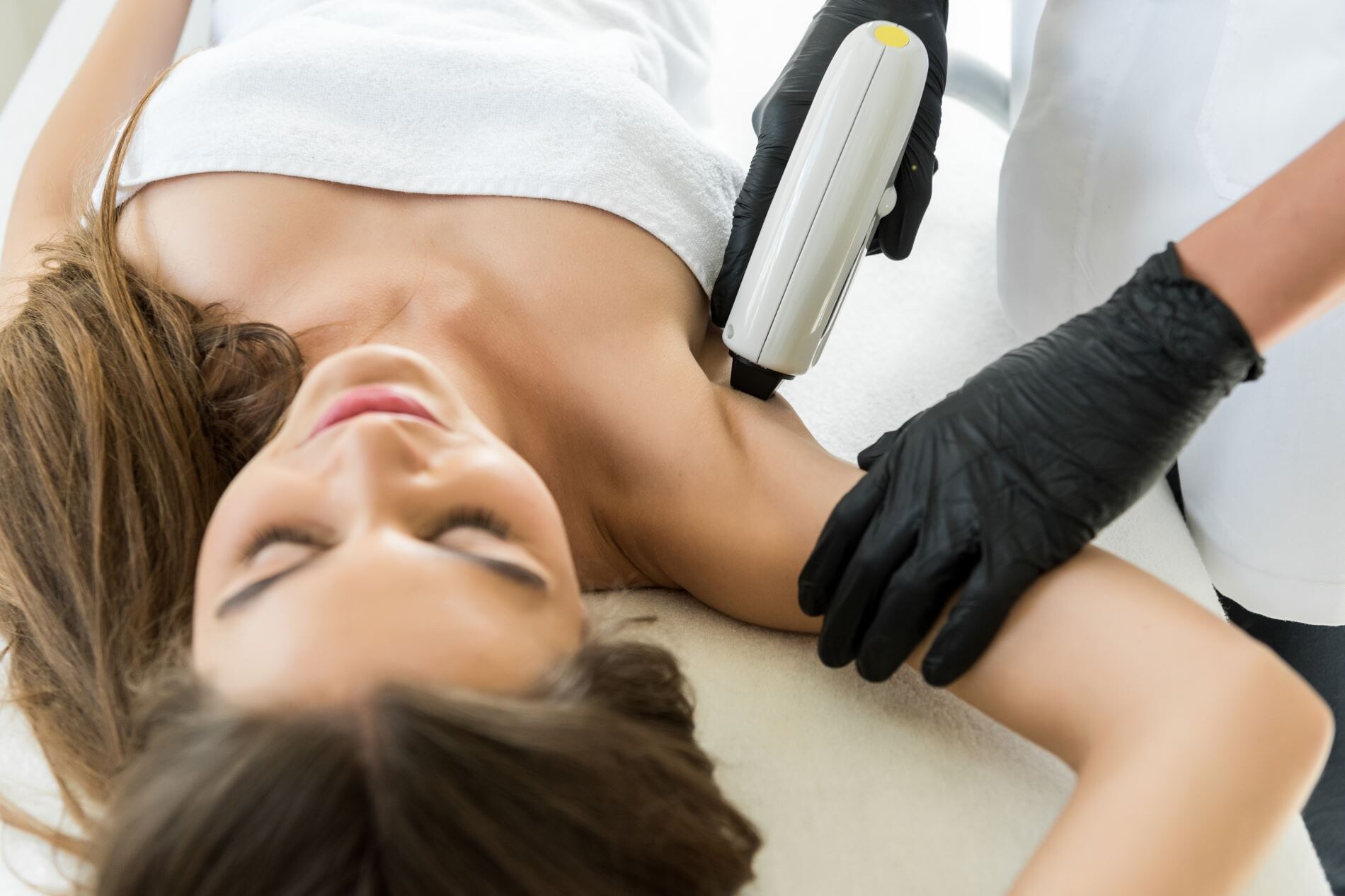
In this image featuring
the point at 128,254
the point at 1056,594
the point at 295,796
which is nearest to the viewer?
the point at 295,796

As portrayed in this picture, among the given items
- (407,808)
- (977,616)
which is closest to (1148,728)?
(977,616)

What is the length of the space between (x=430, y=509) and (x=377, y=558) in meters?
0.06

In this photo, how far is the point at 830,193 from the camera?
890 mm

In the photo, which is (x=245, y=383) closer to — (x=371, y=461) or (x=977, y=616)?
(x=371, y=461)

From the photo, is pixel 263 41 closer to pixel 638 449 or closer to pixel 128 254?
pixel 128 254

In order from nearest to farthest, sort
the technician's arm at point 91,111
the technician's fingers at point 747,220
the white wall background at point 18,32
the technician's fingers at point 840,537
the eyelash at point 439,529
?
1. the eyelash at point 439,529
2. the technician's fingers at point 840,537
3. the technician's fingers at point 747,220
4. the technician's arm at point 91,111
5. the white wall background at point 18,32

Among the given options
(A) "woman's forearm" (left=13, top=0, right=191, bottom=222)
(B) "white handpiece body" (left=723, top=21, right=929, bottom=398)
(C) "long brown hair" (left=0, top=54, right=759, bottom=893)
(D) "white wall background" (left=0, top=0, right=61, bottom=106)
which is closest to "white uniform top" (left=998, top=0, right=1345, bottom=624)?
(B) "white handpiece body" (left=723, top=21, right=929, bottom=398)

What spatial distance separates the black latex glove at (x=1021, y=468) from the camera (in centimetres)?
75

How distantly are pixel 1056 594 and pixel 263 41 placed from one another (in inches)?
35.1

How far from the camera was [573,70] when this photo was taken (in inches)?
40.6

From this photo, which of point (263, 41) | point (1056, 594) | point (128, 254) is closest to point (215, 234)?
point (128, 254)

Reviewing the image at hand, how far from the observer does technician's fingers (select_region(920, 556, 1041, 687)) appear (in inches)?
29.3

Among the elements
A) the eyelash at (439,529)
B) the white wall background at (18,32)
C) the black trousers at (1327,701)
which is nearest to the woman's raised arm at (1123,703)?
the eyelash at (439,529)

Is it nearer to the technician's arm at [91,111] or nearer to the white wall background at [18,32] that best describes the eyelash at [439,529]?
the technician's arm at [91,111]
